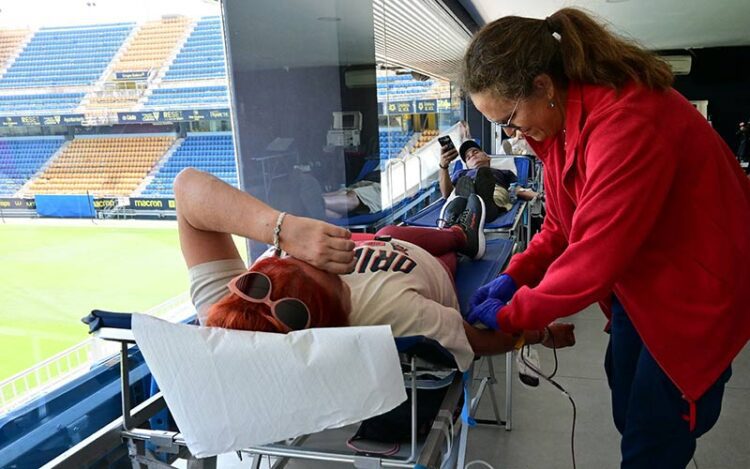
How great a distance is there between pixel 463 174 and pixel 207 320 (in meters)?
3.09

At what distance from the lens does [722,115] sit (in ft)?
34.3

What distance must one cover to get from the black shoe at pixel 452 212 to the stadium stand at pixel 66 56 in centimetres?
168

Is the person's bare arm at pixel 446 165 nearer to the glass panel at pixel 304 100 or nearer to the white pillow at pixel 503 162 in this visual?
the glass panel at pixel 304 100

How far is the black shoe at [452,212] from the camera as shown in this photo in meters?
2.83

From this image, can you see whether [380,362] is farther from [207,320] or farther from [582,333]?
[582,333]

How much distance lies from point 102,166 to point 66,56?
38 centimetres

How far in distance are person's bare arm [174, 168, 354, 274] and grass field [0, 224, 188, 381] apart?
2.47 feet

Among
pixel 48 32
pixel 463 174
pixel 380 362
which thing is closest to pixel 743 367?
pixel 463 174

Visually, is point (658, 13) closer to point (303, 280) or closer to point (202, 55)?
point (202, 55)

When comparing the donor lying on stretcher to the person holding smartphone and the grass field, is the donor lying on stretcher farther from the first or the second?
the person holding smartphone

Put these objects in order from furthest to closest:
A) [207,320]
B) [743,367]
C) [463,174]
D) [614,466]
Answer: [463,174], [743,367], [614,466], [207,320]

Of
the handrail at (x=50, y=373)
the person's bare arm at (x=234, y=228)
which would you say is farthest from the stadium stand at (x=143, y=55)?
the person's bare arm at (x=234, y=228)

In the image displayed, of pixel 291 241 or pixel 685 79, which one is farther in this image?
pixel 685 79

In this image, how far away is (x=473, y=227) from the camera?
8.34ft
